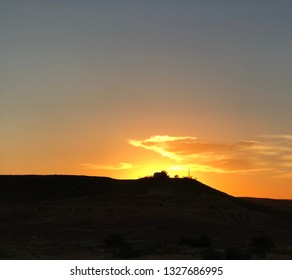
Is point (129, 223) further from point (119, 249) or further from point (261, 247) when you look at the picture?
point (261, 247)

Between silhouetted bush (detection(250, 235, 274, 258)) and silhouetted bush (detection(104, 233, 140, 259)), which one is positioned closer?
silhouetted bush (detection(104, 233, 140, 259))

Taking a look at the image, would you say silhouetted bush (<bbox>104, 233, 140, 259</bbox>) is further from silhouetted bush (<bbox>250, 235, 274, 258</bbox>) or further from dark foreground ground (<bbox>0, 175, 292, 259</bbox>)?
silhouetted bush (<bbox>250, 235, 274, 258</bbox>)

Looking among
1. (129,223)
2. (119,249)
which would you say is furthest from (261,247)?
(129,223)

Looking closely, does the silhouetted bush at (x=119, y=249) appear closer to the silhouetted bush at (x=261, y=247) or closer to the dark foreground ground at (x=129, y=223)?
the dark foreground ground at (x=129, y=223)

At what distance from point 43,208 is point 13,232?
21.6 meters

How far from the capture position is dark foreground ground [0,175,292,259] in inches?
1351

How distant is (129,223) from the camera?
199ft

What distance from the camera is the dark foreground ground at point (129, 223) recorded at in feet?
113

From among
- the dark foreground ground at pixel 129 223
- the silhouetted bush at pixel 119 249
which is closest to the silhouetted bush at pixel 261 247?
the dark foreground ground at pixel 129 223

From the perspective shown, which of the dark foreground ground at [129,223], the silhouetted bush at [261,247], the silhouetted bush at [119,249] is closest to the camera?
the silhouetted bush at [119,249]

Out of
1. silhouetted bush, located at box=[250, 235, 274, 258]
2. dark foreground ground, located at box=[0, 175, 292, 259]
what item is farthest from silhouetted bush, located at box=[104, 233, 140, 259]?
silhouetted bush, located at box=[250, 235, 274, 258]

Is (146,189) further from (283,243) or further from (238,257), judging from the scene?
(238,257)
